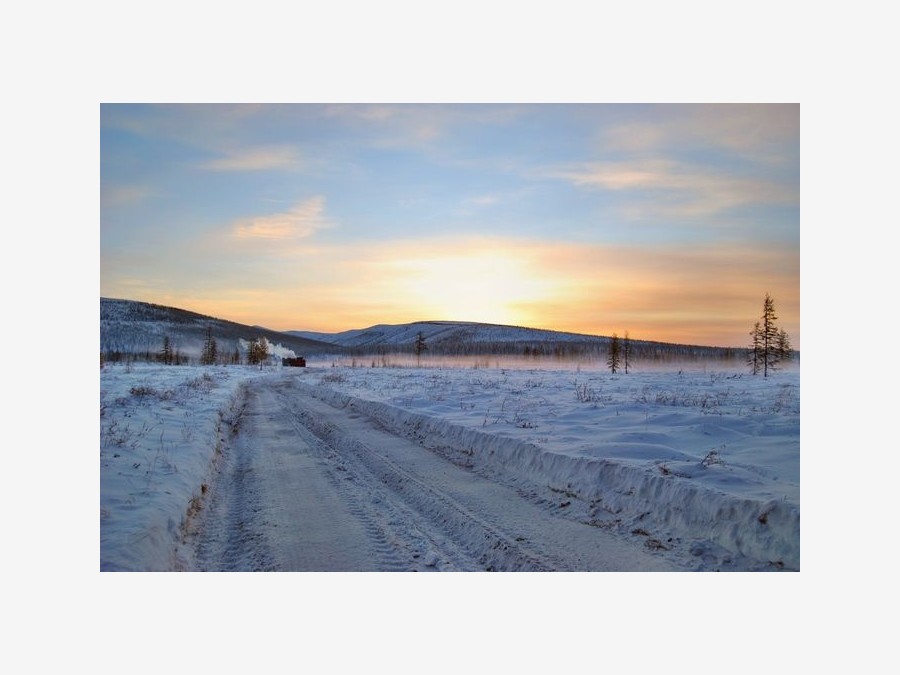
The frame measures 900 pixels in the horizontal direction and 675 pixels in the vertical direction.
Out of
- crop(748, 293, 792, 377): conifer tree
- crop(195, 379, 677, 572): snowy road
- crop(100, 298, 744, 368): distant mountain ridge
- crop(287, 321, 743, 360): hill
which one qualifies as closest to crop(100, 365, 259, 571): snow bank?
crop(195, 379, 677, 572): snowy road

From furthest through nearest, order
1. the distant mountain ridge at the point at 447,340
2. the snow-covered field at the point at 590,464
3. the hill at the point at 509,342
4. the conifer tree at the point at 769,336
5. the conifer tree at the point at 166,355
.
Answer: the hill at the point at 509,342
the distant mountain ridge at the point at 447,340
the conifer tree at the point at 166,355
the conifer tree at the point at 769,336
the snow-covered field at the point at 590,464

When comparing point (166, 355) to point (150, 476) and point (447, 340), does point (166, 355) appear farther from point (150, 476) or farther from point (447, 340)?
point (447, 340)

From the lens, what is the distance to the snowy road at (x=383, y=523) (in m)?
5.26

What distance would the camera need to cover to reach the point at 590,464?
24.8ft

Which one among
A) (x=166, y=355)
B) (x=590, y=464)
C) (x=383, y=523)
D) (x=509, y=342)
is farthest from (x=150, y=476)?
(x=509, y=342)

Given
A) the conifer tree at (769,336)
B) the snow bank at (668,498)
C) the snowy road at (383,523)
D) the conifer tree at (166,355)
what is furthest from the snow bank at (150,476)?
the conifer tree at (166,355)

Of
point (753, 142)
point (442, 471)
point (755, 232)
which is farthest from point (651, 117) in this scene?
point (442, 471)

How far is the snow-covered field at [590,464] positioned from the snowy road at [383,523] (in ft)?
1.03

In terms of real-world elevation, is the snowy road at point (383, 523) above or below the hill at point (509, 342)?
below

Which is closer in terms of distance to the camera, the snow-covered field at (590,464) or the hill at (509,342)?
the snow-covered field at (590,464)

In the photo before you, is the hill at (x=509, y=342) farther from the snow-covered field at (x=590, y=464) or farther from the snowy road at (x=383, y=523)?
the snowy road at (x=383, y=523)

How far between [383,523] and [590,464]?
2.99 metres

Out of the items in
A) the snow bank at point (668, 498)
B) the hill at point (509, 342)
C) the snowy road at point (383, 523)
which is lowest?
the snowy road at point (383, 523)
